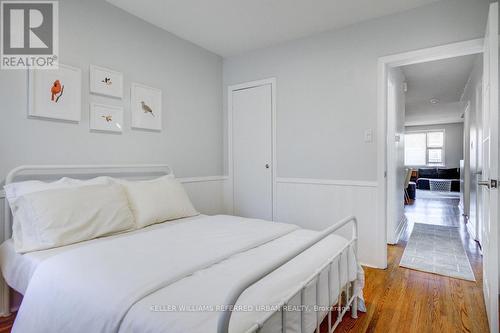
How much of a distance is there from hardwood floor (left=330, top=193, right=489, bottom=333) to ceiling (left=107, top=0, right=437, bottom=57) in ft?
8.02

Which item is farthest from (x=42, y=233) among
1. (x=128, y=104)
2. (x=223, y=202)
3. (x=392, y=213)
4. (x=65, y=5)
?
(x=392, y=213)

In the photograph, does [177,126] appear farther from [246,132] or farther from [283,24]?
[283,24]

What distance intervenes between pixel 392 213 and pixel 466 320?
1.81m

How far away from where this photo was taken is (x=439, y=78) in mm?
Result: 4625

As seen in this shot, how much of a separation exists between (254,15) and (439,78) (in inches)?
143

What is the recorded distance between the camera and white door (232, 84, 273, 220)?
3.44m

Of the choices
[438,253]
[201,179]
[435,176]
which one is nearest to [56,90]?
[201,179]

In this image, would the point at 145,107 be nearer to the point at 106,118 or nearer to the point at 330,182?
the point at 106,118

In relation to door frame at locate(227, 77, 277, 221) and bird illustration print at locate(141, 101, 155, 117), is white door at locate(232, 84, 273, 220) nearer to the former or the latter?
door frame at locate(227, 77, 277, 221)

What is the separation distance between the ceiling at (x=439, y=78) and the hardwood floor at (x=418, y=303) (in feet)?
8.45

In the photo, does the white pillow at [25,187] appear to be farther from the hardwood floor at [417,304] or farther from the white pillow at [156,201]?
the hardwood floor at [417,304]

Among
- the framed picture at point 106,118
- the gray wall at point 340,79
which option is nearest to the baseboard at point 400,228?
the gray wall at point 340,79

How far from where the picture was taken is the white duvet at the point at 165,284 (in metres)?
0.97

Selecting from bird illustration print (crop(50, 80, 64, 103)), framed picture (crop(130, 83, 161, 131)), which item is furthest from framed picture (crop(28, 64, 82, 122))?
framed picture (crop(130, 83, 161, 131))
